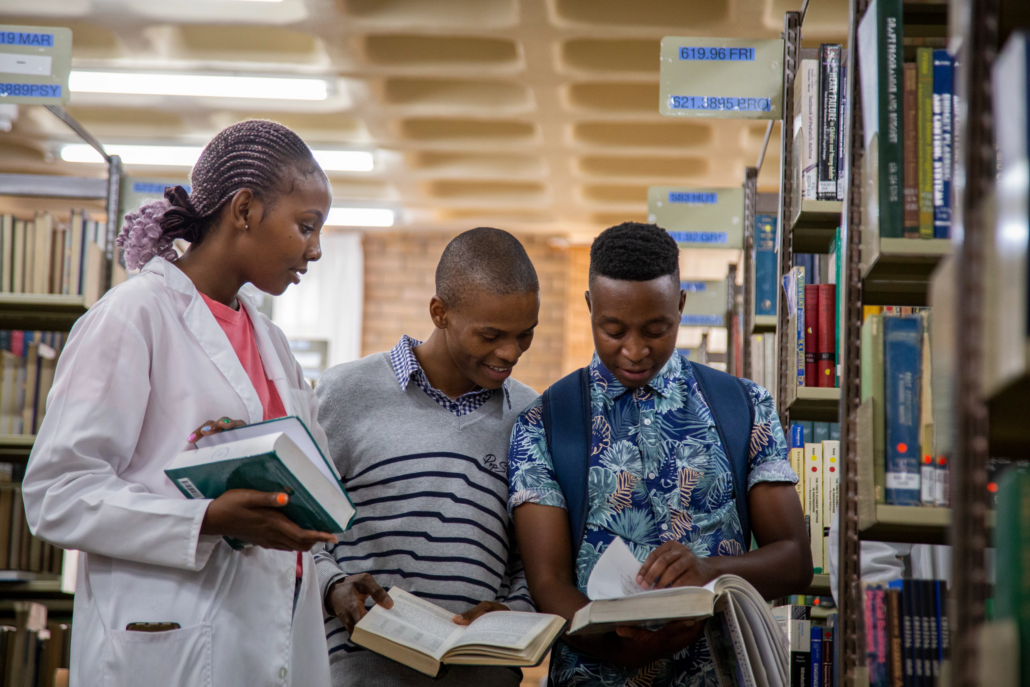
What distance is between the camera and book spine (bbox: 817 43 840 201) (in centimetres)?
252

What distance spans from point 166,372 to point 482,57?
Answer: 458 centimetres

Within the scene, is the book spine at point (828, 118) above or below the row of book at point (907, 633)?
above

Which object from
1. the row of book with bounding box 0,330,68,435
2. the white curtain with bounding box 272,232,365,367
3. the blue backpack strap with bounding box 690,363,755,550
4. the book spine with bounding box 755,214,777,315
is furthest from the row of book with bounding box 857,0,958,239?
the white curtain with bounding box 272,232,365,367

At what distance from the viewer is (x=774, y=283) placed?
3.54 metres

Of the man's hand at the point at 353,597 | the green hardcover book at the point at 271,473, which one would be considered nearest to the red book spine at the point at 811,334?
the man's hand at the point at 353,597

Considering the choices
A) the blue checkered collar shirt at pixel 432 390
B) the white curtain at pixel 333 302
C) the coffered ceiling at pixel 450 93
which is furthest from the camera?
the white curtain at pixel 333 302

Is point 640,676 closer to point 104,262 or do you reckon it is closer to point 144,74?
point 104,262

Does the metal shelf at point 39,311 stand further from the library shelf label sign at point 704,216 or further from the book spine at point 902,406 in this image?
the book spine at point 902,406

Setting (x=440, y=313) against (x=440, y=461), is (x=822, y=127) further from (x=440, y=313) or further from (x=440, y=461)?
(x=440, y=461)

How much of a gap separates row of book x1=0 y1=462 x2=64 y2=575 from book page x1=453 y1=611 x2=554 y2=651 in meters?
3.18

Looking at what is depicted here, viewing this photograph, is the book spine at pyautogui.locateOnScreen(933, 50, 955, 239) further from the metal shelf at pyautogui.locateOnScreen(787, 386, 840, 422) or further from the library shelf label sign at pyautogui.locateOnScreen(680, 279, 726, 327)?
the library shelf label sign at pyautogui.locateOnScreen(680, 279, 726, 327)

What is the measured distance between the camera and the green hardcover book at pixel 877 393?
4.93ft

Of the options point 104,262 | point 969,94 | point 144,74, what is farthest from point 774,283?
point 144,74

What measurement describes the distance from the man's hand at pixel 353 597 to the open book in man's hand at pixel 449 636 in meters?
0.02
